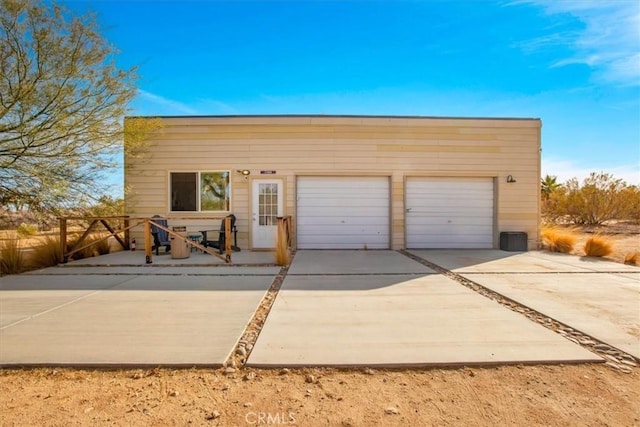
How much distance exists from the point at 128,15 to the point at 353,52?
19.3 feet

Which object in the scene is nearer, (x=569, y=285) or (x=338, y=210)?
(x=569, y=285)

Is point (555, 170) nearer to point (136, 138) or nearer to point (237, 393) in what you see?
point (136, 138)

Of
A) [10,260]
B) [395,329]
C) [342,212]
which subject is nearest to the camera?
[395,329]

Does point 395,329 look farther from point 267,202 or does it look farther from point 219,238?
point 267,202

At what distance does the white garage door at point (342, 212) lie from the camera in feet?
31.1

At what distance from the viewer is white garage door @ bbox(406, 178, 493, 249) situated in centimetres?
956

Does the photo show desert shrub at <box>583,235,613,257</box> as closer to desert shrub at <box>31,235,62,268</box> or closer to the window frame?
the window frame

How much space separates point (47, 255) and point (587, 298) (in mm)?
9797

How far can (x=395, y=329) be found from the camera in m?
3.29

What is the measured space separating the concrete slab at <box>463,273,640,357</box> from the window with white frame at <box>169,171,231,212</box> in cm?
662

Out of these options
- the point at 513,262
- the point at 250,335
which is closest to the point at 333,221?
the point at 513,262

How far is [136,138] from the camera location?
27.4ft

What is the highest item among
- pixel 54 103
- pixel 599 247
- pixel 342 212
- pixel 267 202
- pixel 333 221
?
pixel 54 103

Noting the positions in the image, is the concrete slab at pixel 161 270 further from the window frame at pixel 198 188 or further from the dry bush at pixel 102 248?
the window frame at pixel 198 188
